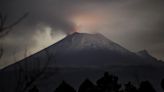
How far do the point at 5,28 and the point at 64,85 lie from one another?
2708cm

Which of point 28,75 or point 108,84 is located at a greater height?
point 108,84

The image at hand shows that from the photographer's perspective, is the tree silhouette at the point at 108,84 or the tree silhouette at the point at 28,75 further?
the tree silhouette at the point at 108,84

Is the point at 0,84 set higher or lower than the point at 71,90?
lower

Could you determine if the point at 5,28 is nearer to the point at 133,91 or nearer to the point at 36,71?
the point at 36,71

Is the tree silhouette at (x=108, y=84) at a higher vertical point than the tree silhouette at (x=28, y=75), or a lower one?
higher

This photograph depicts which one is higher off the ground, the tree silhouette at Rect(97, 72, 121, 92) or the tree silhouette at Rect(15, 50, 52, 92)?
the tree silhouette at Rect(97, 72, 121, 92)

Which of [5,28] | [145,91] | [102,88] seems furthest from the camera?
[145,91]

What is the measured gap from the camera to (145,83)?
3281 centimetres

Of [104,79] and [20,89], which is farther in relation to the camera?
[104,79]

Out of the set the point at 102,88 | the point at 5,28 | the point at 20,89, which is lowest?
the point at 20,89

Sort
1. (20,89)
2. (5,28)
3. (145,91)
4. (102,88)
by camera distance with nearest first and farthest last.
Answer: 1. (5,28)
2. (20,89)
3. (102,88)
4. (145,91)

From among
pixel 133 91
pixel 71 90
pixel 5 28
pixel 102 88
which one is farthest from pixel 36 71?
pixel 71 90

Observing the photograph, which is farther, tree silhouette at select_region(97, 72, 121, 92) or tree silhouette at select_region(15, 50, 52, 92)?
tree silhouette at select_region(97, 72, 121, 92)

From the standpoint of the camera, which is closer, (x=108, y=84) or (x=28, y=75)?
(x=28, y=75)
